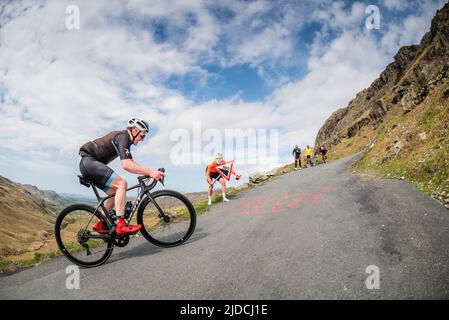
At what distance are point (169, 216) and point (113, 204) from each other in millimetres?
1289

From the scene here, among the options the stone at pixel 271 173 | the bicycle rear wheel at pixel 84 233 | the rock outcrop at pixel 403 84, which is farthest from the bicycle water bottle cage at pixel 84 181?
the stone at pixel 271 173

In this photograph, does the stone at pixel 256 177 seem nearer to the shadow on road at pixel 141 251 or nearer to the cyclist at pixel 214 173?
the cyclist at pixel 214 173

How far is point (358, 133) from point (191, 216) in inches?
2642

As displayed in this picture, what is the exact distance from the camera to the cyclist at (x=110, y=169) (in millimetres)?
5945

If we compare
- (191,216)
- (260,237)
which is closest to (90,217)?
(191,216)

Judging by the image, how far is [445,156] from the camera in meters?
9.79

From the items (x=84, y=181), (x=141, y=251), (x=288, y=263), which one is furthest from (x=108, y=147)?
(x=288, y=263)

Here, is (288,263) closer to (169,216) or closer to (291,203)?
(169,216)

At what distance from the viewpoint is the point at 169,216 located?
257 inches

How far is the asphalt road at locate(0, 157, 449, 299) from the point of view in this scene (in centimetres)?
394

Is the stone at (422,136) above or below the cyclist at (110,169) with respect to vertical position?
above

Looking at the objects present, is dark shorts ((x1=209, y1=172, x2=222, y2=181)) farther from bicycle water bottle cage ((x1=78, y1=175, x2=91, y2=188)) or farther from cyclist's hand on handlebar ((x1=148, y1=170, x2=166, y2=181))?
bicycle water bottle cage ((x1=78, y1=175, x2=91, y2=188))

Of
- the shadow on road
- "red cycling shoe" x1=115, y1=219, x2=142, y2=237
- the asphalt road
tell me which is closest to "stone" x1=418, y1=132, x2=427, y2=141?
the asphalt road

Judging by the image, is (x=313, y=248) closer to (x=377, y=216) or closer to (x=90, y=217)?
(x=377, y=216)
